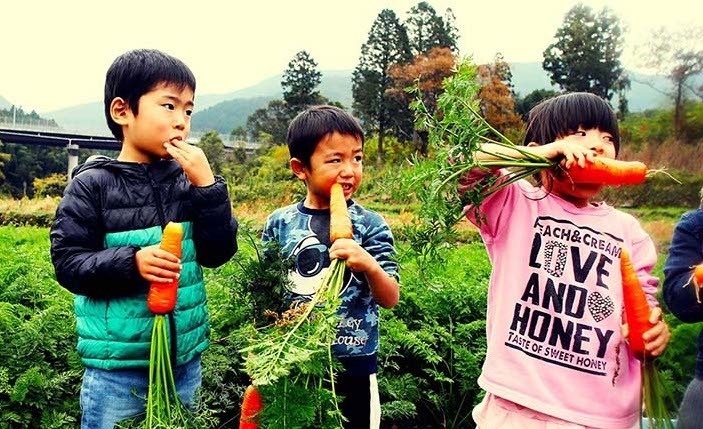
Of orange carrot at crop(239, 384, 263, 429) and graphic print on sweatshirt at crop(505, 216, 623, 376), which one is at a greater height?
graphic print on sweatshirt at crop(505, 216, 623, 376)

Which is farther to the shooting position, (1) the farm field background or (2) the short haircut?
(1) the farm field background

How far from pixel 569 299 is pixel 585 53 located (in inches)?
810

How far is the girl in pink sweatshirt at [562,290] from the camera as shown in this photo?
188 cm

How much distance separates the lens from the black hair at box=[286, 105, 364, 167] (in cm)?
223

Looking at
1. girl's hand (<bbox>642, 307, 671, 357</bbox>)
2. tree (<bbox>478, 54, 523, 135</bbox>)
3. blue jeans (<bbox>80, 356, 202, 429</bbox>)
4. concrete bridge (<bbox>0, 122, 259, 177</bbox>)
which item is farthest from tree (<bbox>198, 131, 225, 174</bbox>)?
girl's hand (<bbox>642, 307, 671, 357</bbox>)

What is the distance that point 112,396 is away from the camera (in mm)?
1958

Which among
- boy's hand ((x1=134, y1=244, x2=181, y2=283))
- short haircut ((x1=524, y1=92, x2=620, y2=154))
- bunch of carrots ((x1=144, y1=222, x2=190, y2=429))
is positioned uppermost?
short haircut ((x1=524, y1=92, x2=620, y2=154))

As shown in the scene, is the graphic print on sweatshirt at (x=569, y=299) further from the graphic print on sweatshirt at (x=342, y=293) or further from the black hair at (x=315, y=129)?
the black hair at (x=315, y=129)

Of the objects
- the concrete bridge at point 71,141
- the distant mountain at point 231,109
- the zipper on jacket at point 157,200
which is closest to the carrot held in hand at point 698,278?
the zipper on jacket at point 157,200

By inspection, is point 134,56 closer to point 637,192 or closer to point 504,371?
point 504,371

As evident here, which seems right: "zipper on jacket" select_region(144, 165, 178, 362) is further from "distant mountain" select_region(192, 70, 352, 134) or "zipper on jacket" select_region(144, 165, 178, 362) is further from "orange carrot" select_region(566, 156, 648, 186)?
"distant mountain" select_region(192, 70, 352, 134)

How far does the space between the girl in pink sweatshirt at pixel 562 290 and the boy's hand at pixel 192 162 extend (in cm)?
79

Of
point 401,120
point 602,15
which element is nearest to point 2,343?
point 602,15

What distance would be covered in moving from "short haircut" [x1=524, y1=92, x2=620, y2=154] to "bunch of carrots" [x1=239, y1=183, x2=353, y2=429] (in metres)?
0.89
